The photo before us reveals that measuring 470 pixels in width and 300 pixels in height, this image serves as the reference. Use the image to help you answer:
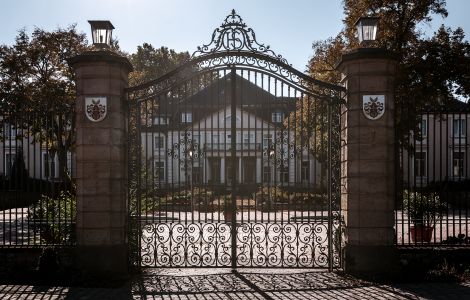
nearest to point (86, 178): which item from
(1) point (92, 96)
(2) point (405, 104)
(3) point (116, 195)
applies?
(3) point (116, 195)

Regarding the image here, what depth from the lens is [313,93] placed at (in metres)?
9.89

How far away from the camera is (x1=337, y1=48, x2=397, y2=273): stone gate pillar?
8859 mm

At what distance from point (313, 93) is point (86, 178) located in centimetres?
464

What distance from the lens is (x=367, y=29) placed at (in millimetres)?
9250

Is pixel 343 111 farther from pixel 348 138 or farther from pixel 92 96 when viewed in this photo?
pixel 92 96

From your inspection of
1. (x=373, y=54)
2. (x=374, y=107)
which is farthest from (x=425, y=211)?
(x=373, y=54)

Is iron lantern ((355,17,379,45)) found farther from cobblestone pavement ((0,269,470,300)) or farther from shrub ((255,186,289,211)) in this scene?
cobblestone pavement ((0,269,470,300))

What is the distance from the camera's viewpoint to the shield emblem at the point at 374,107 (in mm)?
8852

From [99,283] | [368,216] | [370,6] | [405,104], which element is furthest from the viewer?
[370,6]

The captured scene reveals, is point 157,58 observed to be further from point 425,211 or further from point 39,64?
point 425,211

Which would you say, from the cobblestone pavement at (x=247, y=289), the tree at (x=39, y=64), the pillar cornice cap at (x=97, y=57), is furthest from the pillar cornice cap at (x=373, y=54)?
the tree at (x=39, y=64)

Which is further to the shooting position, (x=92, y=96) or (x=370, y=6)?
(x=370, y=6)

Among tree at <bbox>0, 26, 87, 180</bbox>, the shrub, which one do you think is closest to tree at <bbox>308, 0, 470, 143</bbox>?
the shrub

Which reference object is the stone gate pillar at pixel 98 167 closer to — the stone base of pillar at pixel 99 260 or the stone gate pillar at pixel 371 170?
the stone base of pillar at pixel 99 260
